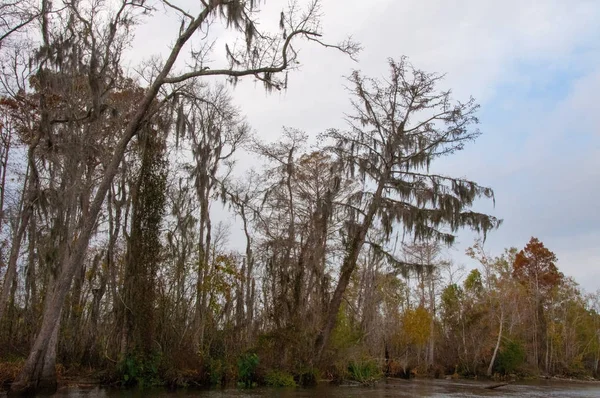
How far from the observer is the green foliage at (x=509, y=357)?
37344mm

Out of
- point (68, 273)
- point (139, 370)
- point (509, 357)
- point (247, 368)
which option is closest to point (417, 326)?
point (509, 357)

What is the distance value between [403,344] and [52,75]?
27.8 meters

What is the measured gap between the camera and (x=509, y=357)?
37.4m

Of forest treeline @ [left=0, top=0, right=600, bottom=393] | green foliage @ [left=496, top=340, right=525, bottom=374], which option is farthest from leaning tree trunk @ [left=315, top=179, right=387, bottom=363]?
green foliage @ [left=496, top=340, right=525, bottom=374]

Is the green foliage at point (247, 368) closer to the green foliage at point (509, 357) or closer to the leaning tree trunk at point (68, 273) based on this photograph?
the leaning tree trunk at point (68, 273)

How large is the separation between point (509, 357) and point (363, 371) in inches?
727

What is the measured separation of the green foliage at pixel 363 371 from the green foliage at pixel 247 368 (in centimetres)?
565

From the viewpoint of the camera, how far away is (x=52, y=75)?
15.4 meters

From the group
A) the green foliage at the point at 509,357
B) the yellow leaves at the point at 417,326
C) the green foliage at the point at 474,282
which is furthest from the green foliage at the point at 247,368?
the green foliage at the point at 474,282

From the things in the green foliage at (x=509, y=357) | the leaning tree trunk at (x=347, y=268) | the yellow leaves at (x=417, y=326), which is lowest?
the green foliage at (x=509, y=357)

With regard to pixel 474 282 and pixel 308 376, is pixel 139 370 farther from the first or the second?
pixel 474 282

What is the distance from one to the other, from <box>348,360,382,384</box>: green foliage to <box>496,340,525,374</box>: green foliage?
17429mm

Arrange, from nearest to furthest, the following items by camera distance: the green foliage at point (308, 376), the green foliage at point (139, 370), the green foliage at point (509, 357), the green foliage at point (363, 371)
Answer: the green foliage at point (139, 370), the green foliage at point (308, 376), the green foliage at point (363, 371), the green foliage at point (509, 357)

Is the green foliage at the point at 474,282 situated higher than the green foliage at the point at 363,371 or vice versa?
the green foliage at the point at 474,282
